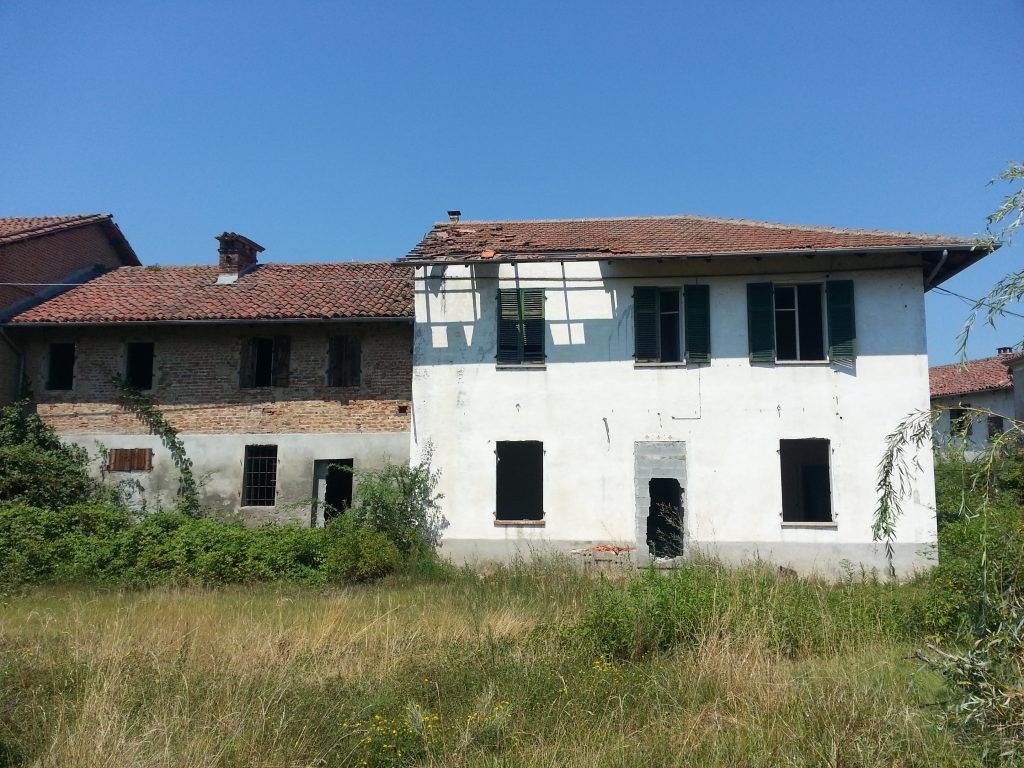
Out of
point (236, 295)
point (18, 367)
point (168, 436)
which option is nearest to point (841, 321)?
point (236, 295)

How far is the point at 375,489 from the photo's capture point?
14727 mm

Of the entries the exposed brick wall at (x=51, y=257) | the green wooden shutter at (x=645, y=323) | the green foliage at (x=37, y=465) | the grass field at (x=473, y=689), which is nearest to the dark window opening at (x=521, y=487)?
the green wooden shutter at (x=645, y=323)

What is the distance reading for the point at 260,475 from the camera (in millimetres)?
16547

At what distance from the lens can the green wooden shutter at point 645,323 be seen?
15.0m

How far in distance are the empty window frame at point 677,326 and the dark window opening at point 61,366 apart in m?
13.1

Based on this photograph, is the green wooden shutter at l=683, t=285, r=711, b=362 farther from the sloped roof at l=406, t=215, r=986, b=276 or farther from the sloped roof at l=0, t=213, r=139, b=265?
the sloped roof at l=0, t=213, r=139, b=265

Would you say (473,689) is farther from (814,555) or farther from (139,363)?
(139,363)

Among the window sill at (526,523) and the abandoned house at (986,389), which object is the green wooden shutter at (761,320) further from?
the abandoned house at (986,389)

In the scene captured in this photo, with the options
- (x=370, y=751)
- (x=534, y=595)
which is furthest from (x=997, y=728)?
(x=534, y=595)

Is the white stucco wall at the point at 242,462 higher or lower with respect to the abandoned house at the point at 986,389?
lower

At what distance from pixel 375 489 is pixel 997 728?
11596 mm

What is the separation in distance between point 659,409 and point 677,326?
1.87 metres

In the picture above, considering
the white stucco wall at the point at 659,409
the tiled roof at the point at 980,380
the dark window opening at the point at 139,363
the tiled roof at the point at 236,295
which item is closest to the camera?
the white stucco wall at the point at 659,409

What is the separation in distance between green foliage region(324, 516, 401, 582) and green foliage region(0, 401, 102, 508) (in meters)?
6.28
